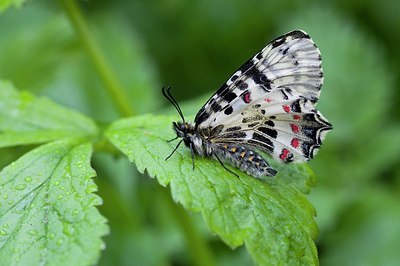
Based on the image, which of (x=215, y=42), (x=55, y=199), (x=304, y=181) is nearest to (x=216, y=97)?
(x=304, y=181)

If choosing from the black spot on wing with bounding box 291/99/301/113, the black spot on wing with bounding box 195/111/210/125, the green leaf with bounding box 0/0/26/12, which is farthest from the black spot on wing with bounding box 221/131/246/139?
the green leaf with bounding box 0/0/26/12

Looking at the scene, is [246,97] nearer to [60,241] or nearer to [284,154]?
[284,154]

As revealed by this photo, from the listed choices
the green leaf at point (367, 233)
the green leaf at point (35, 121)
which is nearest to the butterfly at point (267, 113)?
the green leaf at point (35, 121)

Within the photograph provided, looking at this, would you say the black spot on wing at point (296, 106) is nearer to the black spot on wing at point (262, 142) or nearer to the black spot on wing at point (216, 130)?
the black spot on wing at point (262, 142)

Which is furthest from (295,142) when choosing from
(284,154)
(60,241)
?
(60,241)

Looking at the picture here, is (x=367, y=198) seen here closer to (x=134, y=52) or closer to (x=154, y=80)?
(x=154, y=80)

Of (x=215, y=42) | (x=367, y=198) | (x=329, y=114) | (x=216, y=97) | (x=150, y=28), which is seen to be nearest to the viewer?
(x=216, y=97)
